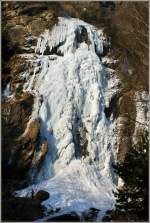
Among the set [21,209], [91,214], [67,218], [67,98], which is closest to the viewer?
[21,209]

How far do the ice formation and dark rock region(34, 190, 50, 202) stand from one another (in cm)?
23

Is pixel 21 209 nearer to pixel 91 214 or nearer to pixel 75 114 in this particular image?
pixel 91 214

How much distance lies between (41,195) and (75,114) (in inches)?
220

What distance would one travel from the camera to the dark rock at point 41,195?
20.4 metres

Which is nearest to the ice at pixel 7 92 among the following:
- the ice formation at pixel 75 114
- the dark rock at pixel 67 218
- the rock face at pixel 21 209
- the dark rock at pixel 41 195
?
the ice formation at pixel 75 114

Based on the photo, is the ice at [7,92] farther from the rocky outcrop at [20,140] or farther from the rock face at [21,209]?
the rock face at [21,209]

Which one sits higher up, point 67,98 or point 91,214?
point 67,98

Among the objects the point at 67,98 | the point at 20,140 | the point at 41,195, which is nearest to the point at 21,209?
the point at 41,195

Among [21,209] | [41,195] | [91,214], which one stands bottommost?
[91,214]

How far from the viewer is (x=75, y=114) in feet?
82.2

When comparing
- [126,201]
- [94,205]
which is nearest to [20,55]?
[94,205]

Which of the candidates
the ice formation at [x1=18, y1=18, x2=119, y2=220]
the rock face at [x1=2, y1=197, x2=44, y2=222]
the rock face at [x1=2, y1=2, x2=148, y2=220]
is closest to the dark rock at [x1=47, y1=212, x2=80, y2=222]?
the rock face at [x1=2, y1=197, x2=44, y2=222]

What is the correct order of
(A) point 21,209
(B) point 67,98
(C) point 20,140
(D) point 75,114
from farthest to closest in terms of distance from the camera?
(B) point 67,98, (D) point 75,114, (C) point 20,140, (A) point 21,209

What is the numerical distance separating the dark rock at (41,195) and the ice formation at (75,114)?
0.76 feet
